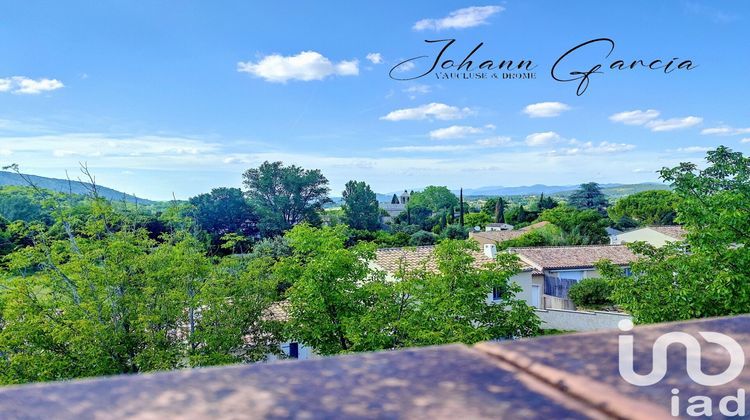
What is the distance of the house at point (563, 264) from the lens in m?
22.2

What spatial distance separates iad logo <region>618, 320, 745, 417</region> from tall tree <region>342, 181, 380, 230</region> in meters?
52.8

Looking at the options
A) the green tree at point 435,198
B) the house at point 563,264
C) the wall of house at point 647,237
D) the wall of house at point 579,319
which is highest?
the green tree at point 435,198

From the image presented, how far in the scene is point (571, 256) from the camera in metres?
24.6

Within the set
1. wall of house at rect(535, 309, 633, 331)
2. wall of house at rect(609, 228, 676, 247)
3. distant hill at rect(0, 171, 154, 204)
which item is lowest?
wall of house at rect(535, 309, 633, 331)

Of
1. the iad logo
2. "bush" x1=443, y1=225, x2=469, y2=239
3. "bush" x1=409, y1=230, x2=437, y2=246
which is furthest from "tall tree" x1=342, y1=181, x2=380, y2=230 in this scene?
the iad logo

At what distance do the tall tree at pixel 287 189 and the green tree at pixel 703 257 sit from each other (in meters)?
45.6

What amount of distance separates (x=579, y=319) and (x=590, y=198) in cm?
5596

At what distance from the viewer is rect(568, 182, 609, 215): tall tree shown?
67.4 meters

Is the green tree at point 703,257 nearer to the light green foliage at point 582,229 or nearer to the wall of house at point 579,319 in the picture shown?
the wall of house at point 579,319

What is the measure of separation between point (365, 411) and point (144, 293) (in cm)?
1009

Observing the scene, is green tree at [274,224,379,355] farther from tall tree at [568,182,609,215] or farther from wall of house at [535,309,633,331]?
tall tree at [568,182,609,215]

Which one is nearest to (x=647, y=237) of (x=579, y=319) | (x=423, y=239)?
(x=579, y=319)

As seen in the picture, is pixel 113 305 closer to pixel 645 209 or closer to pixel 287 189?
pixel 287 189

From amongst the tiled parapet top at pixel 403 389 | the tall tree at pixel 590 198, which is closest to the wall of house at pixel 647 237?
the tiled parapet top at pixel 403 389
